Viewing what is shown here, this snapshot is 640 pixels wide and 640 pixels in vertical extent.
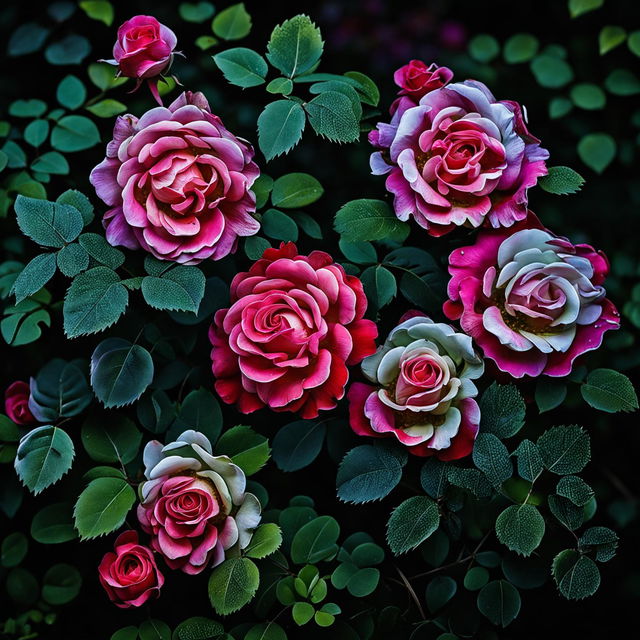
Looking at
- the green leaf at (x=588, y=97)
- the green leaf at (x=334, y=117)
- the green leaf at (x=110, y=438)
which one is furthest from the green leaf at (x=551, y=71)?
the green leaf at (x=110, y=438)

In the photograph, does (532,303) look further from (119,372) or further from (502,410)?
(119,372)

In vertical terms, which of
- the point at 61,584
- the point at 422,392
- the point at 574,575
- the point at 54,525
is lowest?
the point at 61,584

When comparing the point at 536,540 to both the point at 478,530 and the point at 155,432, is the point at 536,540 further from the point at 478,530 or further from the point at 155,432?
the point at 155,432

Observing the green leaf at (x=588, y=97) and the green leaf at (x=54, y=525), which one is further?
the green leaf at (x=588, y=97)

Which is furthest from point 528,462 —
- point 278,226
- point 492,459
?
point 278,226

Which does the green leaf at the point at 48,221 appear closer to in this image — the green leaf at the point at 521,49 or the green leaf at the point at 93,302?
the green leaf at the point at 93,302

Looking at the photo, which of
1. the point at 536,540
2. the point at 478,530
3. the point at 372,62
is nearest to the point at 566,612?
the point at 478,530

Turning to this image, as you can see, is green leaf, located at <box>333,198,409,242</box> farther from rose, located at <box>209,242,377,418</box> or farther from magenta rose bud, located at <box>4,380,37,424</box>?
magenta rose bud, located at <box>4,380,37,424</box>
